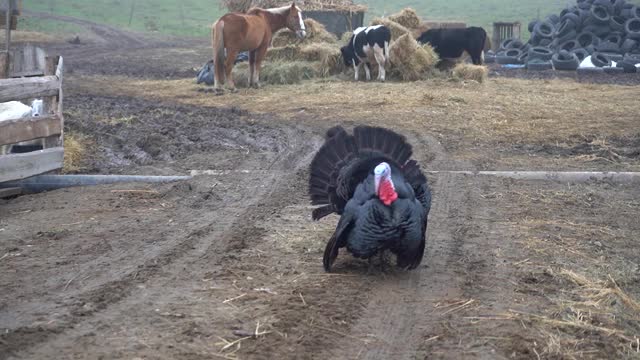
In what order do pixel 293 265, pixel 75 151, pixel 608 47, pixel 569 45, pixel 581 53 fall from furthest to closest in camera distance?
pixel 569 45
pixel 608 47
pixel 581 53
pixel 75 151
pixel 293 265

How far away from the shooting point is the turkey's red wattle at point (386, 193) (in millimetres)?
5535

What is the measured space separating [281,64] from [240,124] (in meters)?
7.32

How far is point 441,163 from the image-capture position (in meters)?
10.0

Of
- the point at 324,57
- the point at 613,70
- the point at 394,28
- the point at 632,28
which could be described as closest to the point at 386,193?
the point at 324,57

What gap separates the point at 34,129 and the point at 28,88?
0.45 metres

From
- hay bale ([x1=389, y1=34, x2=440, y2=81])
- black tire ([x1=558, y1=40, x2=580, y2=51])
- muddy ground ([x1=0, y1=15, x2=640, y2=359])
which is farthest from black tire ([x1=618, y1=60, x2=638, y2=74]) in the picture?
muddy ground ([x1=0, y1=15, x2=640, y2=359])

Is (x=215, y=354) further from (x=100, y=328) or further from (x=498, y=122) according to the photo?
(x=498, y=122)

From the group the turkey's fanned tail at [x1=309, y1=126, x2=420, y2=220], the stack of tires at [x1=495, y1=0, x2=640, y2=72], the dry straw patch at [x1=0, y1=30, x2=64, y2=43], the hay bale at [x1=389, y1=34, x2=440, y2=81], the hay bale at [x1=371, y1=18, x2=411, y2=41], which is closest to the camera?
the turkey's fanned tail at [x1=309, y1=126, x2=420, y2=220]

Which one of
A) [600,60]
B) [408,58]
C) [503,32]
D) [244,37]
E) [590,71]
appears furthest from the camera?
[503,32]

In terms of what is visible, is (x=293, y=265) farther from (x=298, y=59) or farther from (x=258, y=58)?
(x=298, y=59)

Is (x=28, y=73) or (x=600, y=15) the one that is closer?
(x=28, y=73)

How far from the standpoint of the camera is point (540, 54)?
83.5 feet

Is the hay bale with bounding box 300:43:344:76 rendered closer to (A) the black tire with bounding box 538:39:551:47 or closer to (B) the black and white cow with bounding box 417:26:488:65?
(B) the black and white cow with bounding box 417:26:488:65

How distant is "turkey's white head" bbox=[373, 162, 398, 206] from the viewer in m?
5.54
